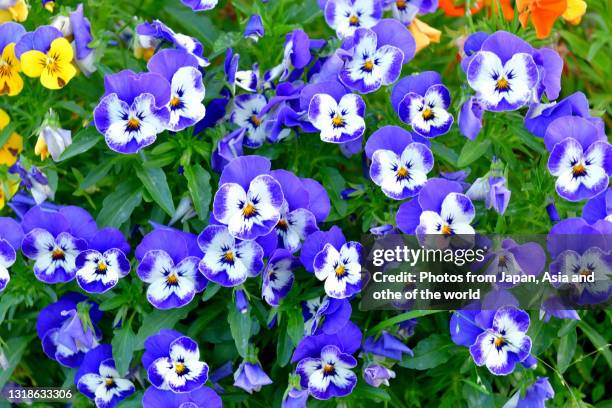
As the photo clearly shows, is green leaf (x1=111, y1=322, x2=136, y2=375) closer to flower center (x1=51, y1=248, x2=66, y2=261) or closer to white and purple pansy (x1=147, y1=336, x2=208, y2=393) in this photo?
white and purple pansy (x1=147, y1=336, x2=208, y2=393)

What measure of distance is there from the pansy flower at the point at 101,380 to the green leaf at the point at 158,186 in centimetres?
47

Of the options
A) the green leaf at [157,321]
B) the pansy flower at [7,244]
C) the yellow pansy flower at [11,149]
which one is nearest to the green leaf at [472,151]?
the green leaf at [157,321]

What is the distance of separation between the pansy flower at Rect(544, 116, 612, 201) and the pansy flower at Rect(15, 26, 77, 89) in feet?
4.46

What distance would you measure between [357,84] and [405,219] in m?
0.42

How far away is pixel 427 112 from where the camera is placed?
2232mm

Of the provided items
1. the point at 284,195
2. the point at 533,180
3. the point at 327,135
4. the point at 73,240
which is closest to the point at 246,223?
the point at 284,195

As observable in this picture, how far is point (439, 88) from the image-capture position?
2.24 metres

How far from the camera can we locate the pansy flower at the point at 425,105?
7.29 feet

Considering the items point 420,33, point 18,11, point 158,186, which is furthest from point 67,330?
point 420,33

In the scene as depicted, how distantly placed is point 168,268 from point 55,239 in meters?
0.34

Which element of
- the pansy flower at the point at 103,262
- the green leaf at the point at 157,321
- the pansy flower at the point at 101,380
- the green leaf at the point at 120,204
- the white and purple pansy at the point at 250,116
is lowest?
the pansy flower at the point at 101,380

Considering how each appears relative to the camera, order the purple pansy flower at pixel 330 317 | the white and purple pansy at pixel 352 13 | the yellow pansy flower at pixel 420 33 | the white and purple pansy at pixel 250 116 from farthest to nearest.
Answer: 1. the yellow pansy flower at pixel 420 33
2. the white and purple pansy at pixel 352 13
3. the white and purple pansy at pixel 250 116
4. the purple pansy flower at pixel 330 317

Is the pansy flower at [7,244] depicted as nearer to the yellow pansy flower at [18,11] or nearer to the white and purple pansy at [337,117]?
the yellow pansy flower at [18,11]

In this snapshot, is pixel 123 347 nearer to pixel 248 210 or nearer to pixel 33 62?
pixel 248 210
